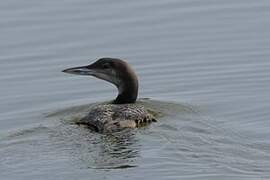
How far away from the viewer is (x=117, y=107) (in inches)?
608

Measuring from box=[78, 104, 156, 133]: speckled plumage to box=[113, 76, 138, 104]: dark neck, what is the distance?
3.09 feet

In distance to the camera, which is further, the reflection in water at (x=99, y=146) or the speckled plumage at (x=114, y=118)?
the speckled plumage at (x=114, y=118)

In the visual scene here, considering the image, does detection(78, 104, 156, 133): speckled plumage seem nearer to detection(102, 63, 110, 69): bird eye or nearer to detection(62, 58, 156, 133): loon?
detection(62, 58, 156, 133): loon

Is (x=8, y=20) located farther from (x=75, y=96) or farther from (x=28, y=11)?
(x=75, y=96)

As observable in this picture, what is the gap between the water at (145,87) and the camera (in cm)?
1368

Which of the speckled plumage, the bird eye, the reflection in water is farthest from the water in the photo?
the bird eye

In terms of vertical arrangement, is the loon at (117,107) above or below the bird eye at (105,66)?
below

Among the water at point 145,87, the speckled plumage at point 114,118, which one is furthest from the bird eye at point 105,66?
the speckled plumage at point 114,118

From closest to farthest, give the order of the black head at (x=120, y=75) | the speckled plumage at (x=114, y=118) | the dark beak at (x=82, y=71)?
the speckled plumage at (x=114, y=118), the black head at (x=120, y=75), the dark beak at (x=82, y=71)

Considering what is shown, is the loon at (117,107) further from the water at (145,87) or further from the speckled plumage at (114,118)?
the water at (145,87)

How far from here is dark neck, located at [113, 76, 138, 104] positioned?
651 inches

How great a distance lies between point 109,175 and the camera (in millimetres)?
13156

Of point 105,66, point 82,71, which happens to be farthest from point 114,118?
point 82,71

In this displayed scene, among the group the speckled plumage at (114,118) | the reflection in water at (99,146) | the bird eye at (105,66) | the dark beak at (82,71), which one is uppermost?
the bird eye at (105,66)
